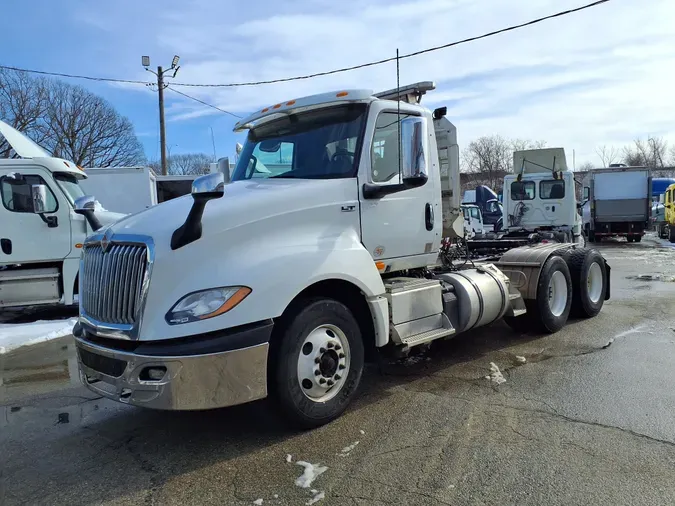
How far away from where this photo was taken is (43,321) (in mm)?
9047

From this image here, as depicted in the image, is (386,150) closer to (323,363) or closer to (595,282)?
(323,363)

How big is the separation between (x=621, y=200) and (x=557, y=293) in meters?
19.6

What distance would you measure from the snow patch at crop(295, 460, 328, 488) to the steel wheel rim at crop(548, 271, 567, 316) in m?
4.85

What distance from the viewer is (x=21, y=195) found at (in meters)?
9.02

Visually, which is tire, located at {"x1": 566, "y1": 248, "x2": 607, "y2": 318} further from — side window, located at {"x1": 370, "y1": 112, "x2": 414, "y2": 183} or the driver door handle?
side window, located at {"x1": 370, "y1": 112, "x2": 414, "y2": 183}

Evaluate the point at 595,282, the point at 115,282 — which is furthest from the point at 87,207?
the point at 595,282

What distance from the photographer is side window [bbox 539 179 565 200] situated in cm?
1423

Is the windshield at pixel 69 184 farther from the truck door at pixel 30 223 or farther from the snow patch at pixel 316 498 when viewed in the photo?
the snow patch at pixel 316 498

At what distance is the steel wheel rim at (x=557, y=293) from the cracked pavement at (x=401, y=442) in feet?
4.64

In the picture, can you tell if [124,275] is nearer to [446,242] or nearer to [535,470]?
[535,470]

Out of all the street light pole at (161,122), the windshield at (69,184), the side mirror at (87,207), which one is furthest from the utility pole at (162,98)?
the side mirror at (87,207)

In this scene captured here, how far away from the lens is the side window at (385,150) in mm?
4605

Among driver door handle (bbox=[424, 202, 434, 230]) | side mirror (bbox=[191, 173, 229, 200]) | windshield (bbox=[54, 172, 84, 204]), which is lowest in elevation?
driver door handle (bbox=[424, 202, 434, 230])

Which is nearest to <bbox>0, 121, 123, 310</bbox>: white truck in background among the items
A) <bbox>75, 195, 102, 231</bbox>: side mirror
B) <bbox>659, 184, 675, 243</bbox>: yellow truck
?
<bbox>75, 195, 102, 231</bbox>: side mirror
